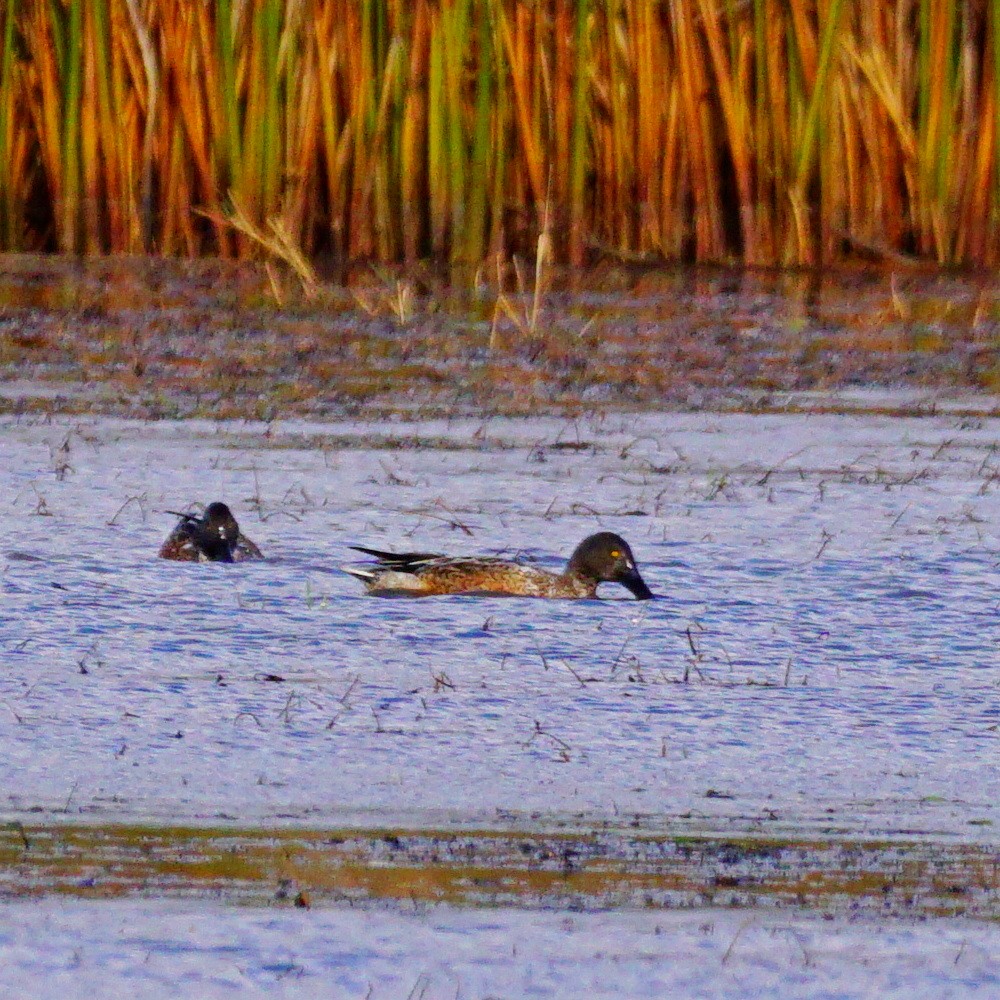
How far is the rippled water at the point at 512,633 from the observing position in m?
4.17

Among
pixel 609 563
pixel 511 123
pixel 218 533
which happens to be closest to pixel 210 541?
pixel 218 533

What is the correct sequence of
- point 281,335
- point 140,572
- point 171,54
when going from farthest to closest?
point 171,54
point 281,335
point 140,572

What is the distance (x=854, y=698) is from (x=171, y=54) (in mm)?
9173

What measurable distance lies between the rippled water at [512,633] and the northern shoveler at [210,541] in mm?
61

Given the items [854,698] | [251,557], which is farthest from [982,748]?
[251,557]

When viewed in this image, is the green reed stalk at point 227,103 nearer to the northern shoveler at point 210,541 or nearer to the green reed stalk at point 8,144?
the green reed stalk at point 8,144

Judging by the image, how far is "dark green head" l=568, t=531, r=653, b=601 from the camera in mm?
6020

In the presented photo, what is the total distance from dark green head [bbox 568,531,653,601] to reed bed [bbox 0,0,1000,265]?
279 inches

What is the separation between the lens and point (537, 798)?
13.4 feet

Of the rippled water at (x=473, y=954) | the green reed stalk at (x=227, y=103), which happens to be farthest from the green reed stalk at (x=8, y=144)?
the rippled water at (x=473, y=954)

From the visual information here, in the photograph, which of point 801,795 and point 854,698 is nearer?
point 801,795

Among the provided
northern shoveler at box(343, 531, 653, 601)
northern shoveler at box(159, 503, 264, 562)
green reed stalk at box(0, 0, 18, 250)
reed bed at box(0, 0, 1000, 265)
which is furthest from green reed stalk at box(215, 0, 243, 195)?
northern shoveler at box(343, 531, 653, 601)

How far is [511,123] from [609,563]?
8.10m

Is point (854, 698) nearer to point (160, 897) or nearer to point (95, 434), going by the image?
point (160, 897)
